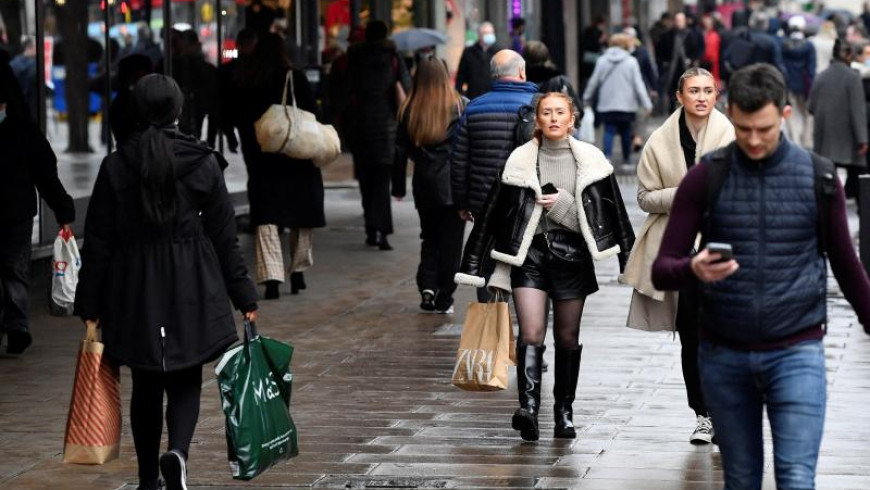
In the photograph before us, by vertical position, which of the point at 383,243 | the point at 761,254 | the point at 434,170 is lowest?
the point at 383,243

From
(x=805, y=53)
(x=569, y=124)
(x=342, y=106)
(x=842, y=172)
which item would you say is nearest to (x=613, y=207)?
(x=569, y=124)

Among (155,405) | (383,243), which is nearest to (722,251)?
(155,405)

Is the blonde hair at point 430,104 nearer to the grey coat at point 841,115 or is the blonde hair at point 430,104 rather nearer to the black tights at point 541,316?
the black tights at point 541,316

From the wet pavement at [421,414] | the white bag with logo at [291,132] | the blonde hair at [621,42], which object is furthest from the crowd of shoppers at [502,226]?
the blonde hair at [621,42]

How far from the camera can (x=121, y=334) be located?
6465mm

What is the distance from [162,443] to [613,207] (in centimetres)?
219

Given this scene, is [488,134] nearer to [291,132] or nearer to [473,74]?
[291,132]

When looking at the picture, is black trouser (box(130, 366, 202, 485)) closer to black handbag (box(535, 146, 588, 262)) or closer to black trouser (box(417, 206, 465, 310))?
black handbag (box(535, 146, 588, 262))

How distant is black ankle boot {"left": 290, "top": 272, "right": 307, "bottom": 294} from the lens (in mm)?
13120

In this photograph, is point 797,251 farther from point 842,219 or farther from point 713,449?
point 713,449

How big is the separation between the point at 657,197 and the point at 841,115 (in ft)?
35.2

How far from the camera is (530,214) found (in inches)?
310

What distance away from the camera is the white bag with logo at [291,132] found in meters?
12.5

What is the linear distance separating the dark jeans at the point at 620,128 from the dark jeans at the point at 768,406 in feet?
60.1
